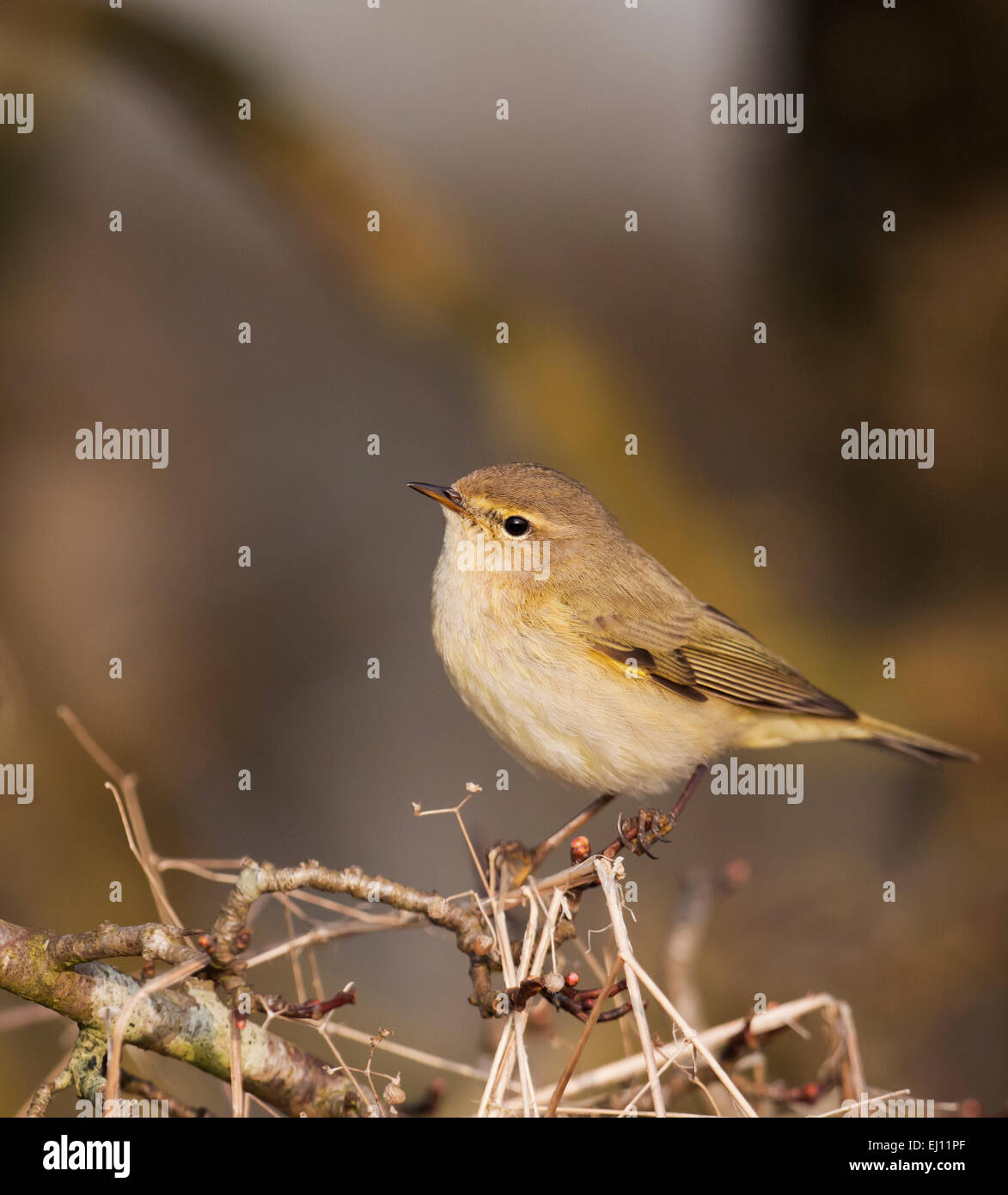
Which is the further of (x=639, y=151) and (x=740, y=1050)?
(x=639, y=151)

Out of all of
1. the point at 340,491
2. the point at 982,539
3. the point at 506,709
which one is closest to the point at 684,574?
the point at 982,539

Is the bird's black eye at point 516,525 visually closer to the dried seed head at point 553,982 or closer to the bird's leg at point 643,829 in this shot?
the bird's leg at point 643,829

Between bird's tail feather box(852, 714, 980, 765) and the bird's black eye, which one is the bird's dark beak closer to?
the bird's black eye

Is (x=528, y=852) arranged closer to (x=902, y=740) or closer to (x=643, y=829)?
(x=643, y=829)

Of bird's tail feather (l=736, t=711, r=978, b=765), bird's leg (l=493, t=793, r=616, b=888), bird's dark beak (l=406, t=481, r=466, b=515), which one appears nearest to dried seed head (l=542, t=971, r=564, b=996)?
bird's leg (l=493, t=793, r=616, b=888)

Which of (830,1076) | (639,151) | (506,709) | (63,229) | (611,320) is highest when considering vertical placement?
(639,151)

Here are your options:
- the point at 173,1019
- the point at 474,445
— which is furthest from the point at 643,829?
the point at 474,445

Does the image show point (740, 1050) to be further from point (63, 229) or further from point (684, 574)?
point (63, 229)
